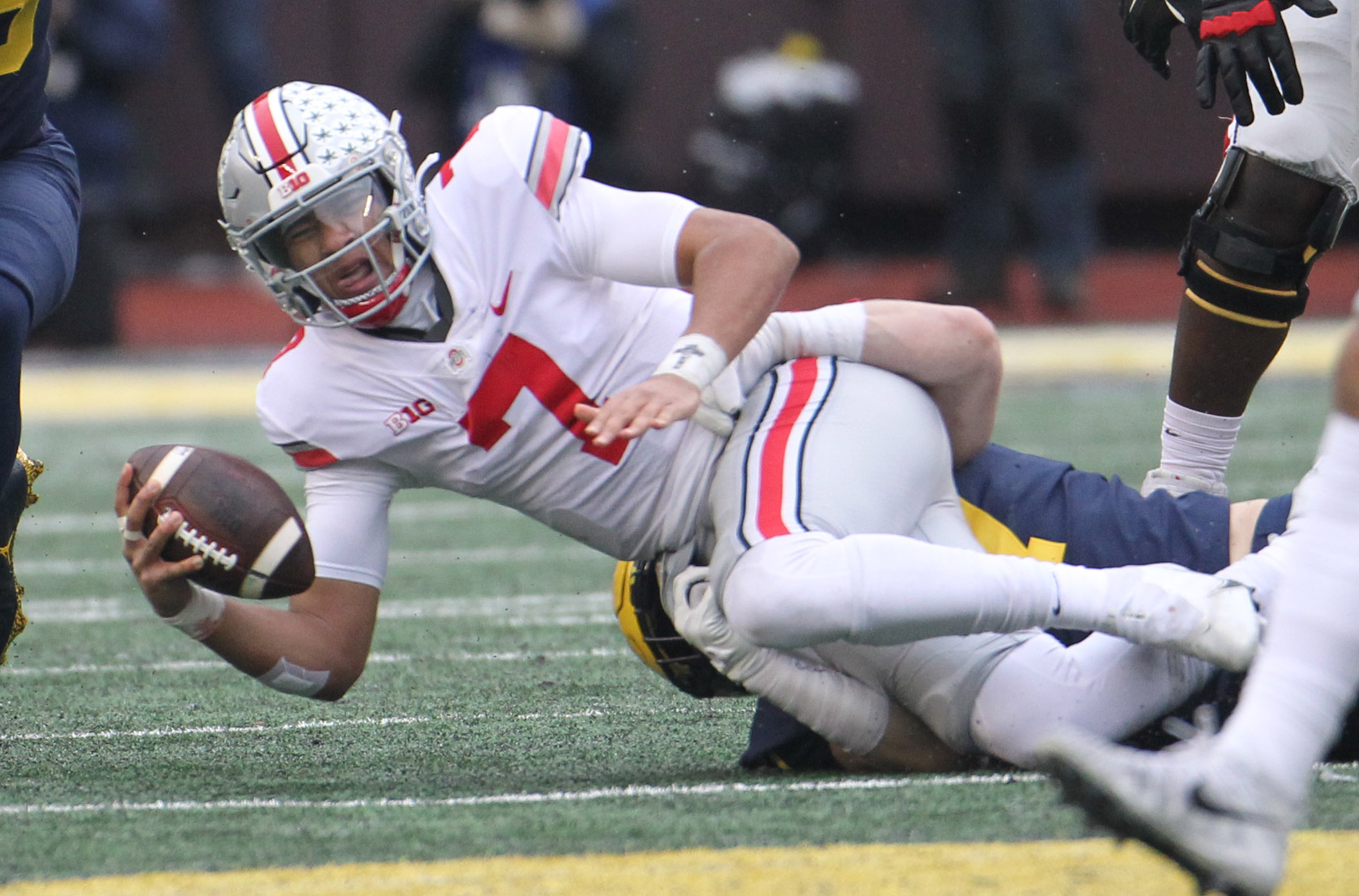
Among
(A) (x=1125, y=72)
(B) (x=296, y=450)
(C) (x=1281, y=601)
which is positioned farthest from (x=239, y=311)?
(C) (x=1281, y=601)

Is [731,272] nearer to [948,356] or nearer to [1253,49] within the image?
[948,356]

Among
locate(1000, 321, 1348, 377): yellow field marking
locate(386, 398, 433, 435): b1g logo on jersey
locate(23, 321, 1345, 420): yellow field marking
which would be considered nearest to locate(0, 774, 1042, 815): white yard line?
locate(386, 398, 433, 435): b1g logo on jersey

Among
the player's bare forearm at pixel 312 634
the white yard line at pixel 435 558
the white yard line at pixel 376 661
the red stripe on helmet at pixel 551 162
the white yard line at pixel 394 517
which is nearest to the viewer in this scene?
the player's bare forearm at pixel 312 634

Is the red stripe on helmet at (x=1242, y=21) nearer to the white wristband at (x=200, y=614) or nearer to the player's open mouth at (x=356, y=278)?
the player's open mouth at (x=356, y=278)

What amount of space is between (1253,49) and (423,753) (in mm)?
1481

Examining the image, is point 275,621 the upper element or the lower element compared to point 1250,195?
lower

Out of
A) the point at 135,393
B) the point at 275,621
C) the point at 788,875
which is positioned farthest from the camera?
the point at 135,393

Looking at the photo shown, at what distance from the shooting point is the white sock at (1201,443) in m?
3.22

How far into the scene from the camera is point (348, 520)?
8.97 ft

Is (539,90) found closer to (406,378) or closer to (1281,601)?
(406,378)

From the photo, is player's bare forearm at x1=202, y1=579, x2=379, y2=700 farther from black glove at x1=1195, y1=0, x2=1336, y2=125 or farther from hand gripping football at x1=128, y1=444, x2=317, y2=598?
black glove at x1=1195, y1=0, x2=1336, y2=125

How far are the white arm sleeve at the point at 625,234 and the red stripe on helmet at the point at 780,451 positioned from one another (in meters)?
0.22

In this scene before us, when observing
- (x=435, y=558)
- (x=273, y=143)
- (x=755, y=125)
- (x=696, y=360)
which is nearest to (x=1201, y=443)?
(x=696, y=360)

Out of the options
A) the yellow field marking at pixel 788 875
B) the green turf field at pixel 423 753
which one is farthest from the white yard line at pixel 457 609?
the yellow field marking at pixel 788 875
